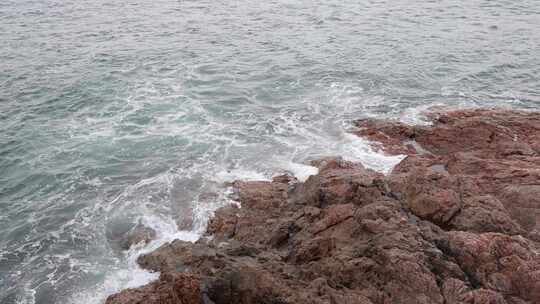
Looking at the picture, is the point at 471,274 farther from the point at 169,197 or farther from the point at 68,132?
the point at 68,132

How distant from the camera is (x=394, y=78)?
96.7ft

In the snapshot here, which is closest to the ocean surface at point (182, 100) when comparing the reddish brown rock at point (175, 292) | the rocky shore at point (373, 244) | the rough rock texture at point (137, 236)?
the rough rock texture at point (137, 236)

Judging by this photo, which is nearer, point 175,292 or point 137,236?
point 175,292

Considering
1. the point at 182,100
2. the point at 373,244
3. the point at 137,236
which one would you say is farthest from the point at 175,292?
the point at 182,100

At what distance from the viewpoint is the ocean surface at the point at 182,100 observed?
16.8 meters

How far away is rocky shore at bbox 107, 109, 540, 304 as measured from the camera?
1041 centimetres

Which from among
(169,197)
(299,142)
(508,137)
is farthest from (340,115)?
(169,197)

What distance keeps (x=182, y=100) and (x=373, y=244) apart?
59.5ft

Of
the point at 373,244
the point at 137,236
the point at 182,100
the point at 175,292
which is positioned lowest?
the point at 137,236

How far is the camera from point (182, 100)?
27.0 m

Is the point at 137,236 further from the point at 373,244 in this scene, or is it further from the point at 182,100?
the point at 182,100

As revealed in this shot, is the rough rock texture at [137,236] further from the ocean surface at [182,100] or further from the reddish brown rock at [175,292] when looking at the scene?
the reddish brown rock at [175,292]

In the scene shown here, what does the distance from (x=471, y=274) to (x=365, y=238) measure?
8.21 feet

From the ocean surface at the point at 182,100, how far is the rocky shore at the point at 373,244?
213 centimetres
